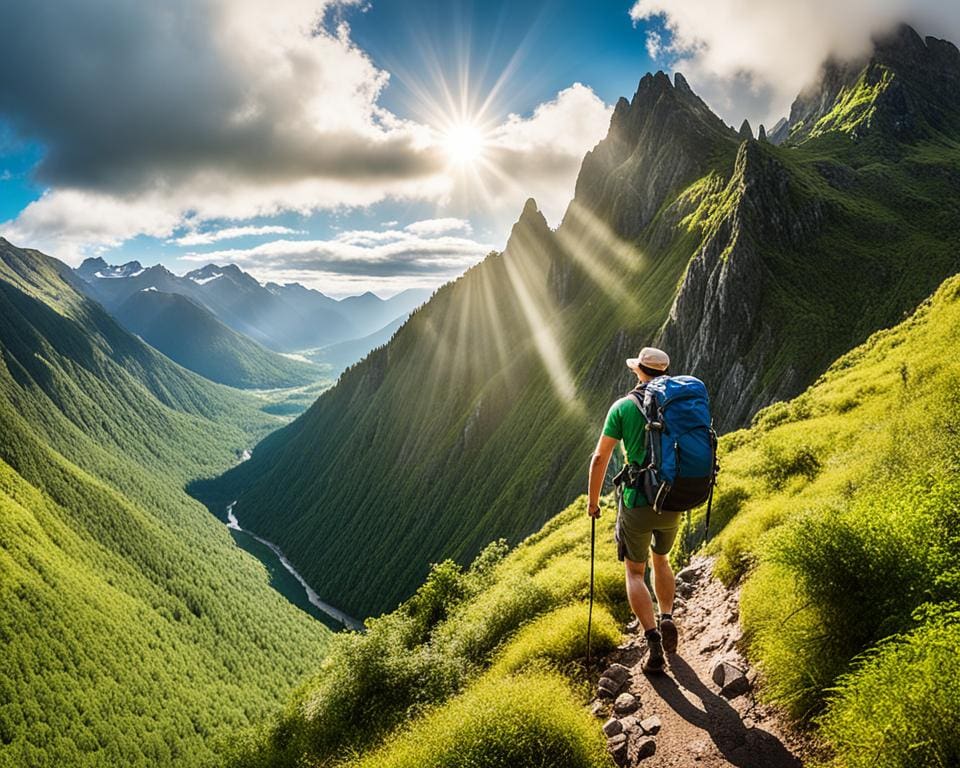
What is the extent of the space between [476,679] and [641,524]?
639cm

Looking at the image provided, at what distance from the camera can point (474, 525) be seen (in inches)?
6260

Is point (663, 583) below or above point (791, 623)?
below

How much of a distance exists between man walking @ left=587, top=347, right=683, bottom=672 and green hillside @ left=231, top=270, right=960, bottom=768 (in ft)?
5.27

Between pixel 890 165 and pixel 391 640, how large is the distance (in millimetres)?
192246

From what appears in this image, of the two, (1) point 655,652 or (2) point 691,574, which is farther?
(2) point 691,574

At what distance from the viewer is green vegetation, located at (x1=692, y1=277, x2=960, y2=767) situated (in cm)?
557

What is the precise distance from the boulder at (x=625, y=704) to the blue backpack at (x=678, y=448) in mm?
3675

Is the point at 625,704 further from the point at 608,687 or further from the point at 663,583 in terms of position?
the point at 663,583

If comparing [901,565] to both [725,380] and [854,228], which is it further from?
[854,228]

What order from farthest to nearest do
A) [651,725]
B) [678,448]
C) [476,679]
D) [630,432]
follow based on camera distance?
[476,679] → [630,432] → [678,448] → [651,725]

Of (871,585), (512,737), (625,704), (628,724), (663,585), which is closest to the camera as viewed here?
(871,585)

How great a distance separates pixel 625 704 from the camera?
958cm

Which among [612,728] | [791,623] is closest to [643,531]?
[791,623]

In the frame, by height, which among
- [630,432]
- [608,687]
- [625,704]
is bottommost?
[608,687]
